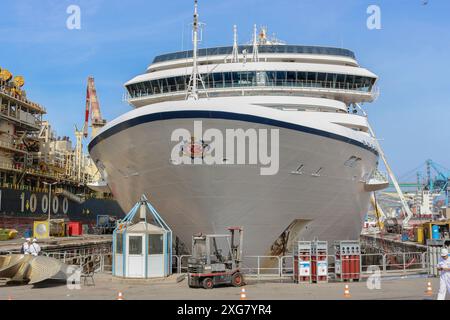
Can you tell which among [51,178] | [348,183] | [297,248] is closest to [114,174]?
[297,248]

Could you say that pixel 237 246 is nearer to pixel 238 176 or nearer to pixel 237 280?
pixel 237 280

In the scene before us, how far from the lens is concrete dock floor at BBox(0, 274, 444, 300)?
1259cm

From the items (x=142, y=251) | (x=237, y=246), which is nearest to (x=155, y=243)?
(x=142, y=251)

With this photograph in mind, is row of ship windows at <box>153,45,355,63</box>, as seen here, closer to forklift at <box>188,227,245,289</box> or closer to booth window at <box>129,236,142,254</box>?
forklift at <box>188,227,245,289</box>

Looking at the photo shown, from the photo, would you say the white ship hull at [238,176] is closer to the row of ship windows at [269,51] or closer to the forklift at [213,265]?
the forklift at [213,265]

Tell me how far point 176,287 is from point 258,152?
4867mm

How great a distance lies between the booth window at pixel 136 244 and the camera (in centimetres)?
1538

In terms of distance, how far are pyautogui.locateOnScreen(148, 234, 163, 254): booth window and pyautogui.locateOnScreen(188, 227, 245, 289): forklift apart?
41.8 inches

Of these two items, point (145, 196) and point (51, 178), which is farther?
point (51, 178)

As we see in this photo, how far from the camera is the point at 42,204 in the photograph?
5862cm

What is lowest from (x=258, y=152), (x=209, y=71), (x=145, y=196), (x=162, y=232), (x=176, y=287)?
(x=176, y=287)

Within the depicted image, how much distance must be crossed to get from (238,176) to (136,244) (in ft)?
12.5
